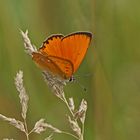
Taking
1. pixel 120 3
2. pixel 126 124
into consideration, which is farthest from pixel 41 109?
pixel 120 3

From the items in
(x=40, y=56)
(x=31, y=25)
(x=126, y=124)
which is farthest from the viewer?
(x=31, y=25)

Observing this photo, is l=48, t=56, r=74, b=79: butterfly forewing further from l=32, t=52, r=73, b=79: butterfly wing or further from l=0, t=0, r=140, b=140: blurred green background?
l=0, t=0, r=140, b=140: blurred green background

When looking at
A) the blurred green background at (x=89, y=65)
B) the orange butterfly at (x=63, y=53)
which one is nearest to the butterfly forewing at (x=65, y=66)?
the orange butterfly at (x=63, y=53)

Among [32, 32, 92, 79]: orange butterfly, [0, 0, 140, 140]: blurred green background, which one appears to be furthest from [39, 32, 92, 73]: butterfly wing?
[0, 0, 140, 140]: blurred green background

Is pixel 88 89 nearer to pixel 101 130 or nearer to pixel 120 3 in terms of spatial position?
pixel 101 130

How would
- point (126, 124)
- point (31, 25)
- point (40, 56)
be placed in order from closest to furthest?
1. point (40, 56)
2. point (126, 124)
3. point (31, 25)

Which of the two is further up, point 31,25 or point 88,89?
point 31,25

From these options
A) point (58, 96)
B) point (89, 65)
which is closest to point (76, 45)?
point (58, 96)
